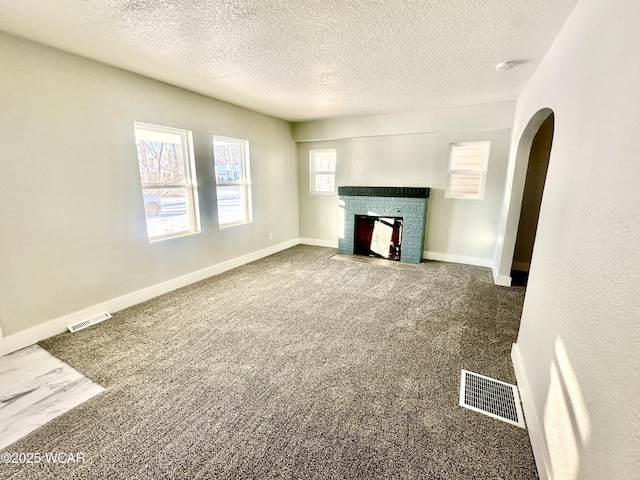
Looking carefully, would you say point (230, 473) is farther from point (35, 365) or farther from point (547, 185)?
point (547, 185)

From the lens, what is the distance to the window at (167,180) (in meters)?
3.09

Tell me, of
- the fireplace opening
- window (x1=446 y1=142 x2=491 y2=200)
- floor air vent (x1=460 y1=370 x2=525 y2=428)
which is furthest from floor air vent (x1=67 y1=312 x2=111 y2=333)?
window (x1=446 y1=142 x2=491 y2=200)

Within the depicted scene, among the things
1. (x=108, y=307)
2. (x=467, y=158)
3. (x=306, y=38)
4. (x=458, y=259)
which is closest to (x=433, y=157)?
(x=467, y=158)

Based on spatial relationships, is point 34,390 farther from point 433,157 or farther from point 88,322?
point 433,157

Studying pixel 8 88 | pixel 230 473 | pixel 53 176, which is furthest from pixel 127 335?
pixel 8 88

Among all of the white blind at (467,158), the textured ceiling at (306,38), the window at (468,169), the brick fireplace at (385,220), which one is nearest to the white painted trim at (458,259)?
the brick fireplace at (385,220)

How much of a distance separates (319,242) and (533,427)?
4567mm

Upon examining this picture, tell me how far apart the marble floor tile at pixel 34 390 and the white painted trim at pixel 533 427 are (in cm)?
258

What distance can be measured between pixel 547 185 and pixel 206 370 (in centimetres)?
273

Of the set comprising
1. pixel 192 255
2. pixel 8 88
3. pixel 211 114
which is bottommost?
pixel 192 255

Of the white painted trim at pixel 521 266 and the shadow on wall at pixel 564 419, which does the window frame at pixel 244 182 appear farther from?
the white painted trim at pixel 521 266

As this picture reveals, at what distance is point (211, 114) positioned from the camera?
146 inches

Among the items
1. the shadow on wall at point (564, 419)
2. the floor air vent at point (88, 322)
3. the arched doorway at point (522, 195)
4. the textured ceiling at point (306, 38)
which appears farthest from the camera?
the arched doorway at point (522, 195)

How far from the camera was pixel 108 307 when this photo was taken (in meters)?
2.82
